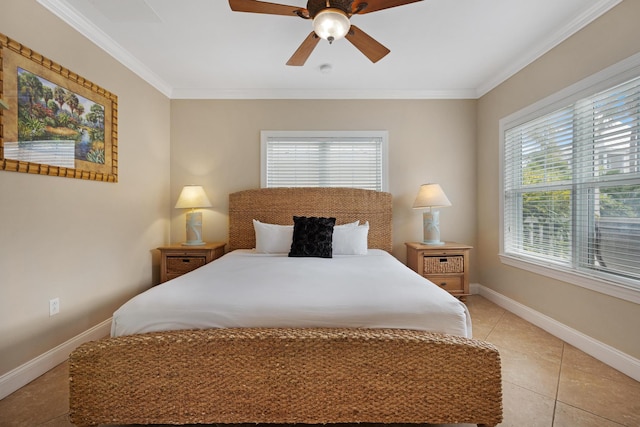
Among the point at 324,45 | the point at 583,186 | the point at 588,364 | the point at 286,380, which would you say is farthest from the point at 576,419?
the point at 324,45

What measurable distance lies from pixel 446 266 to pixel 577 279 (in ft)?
3.67

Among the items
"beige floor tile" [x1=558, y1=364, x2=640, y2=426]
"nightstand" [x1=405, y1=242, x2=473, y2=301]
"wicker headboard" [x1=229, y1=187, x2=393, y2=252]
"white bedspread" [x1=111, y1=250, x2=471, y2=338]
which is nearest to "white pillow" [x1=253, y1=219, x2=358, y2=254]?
"wicker headboard" [x1=229, y1=187, x2=393, y2=252]

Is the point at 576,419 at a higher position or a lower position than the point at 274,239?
lower

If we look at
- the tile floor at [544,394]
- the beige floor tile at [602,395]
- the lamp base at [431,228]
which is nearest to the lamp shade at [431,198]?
the lamp base at [431,228]

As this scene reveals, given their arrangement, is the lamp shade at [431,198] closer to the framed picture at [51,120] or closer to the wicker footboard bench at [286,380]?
the wicker footboard bench at [286,380]

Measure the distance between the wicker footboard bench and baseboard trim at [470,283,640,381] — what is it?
1.34m

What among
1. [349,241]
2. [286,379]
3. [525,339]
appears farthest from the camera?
[349,241]

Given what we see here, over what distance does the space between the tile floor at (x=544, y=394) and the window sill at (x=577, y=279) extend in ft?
1.72

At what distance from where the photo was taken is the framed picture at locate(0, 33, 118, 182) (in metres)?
1.76

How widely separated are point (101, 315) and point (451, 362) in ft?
9.24

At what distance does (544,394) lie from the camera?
5.65ft

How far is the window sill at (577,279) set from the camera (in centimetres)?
192

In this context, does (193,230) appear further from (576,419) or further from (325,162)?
(576,419)

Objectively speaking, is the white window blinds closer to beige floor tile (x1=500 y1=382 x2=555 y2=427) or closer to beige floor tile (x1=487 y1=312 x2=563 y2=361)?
beige floor tile (x1=487 y1=312 x2=563 y2=361)
